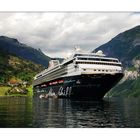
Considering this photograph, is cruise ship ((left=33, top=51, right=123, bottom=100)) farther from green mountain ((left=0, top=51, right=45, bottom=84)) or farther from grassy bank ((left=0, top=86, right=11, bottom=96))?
green mountain ((left=0, top=51, right=45, bottom=84))

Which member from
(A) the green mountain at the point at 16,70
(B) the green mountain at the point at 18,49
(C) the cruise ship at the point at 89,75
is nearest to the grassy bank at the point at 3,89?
(A) the green mountain at the point at 16,70

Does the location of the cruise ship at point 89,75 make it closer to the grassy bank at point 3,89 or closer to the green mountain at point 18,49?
the green mountain at point 18,49

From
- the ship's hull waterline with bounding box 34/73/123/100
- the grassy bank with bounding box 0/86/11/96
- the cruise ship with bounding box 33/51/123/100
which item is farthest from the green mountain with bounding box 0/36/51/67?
the grassy bank with bounding box 0/86/11/96

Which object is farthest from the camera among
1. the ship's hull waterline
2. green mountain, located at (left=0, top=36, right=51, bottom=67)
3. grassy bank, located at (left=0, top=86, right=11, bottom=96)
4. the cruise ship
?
grassy bank, located at (left=0, top=86, right=11, bottom=96)

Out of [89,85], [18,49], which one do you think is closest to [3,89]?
[18,49]

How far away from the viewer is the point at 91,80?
59719 mm

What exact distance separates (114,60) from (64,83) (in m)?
10.5

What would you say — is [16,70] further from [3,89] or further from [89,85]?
[89,85]

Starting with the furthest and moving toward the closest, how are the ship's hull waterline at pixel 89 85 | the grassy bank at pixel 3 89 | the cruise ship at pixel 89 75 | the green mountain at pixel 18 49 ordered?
1. the grassy bank at pixel 3 89
2. the green mountain at pixel 18 49
3. the cruise ship at pixel 89 75
4. the ship's hull waterline at pixel 89 85

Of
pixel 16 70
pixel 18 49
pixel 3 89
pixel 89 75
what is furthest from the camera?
pixel 18 49

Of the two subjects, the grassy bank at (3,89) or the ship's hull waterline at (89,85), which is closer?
the ship's hull waterline at (89,85)
